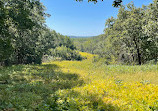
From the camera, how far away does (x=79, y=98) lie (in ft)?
23.4

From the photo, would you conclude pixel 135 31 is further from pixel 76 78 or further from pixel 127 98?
pixel 127 98

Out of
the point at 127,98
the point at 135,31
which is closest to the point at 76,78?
the point at 127,98


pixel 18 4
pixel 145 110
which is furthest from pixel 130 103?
pixel 18 4

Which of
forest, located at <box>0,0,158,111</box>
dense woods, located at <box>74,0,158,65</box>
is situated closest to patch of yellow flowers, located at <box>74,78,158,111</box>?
forest, located at <box>0,0,158,111</box>

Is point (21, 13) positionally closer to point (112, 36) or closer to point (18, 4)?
point (18, 4)

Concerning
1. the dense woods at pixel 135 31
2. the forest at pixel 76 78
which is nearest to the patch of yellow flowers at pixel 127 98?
the forest at pixel 76 78

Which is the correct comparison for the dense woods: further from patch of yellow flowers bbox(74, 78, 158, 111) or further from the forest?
patch of yellow flowers bbox(74, 78, 158, 111)

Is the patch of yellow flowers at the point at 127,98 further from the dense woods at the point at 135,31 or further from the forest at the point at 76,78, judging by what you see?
the dense woods at the point at 135,31

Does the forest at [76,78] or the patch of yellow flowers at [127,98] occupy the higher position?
the forest at [76,78]

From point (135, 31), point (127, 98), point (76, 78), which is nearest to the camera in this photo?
point (127, 98)

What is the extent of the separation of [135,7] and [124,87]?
22.4 metres

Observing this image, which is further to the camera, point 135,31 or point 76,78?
point 135,31

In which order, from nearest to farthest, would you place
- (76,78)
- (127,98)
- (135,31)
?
(127,98), (76,78), (135,31)

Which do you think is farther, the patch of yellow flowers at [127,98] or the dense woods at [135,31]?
the dense woods at [135,31]
